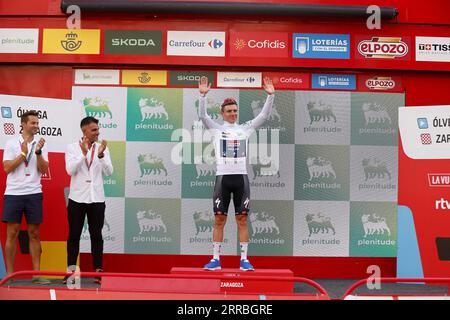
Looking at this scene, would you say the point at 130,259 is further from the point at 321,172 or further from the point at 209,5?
the point at 209,5

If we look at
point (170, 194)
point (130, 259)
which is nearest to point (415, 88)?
point (170, 194)

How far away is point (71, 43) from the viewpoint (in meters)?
8.08

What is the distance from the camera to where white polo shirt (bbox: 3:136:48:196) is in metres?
7.33

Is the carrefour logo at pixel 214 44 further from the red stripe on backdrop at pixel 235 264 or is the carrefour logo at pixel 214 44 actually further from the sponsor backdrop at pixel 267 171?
the red stripe on backdrop at pixel 235 264

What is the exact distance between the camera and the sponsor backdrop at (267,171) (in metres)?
8.08

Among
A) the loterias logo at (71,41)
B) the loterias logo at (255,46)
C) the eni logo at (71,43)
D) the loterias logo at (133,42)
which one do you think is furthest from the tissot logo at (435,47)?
the eni logo at (71,43)

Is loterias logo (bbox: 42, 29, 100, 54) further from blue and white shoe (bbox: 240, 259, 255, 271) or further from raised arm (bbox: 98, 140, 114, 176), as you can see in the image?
blue and white shoe (bbox: 240, 259, 255, 271)

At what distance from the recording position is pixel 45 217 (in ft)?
26.1

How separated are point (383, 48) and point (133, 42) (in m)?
3.02

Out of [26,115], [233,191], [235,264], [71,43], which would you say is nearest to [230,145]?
[233,191]

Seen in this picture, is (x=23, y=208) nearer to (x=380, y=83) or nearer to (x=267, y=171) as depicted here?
(x=267, y=171)
